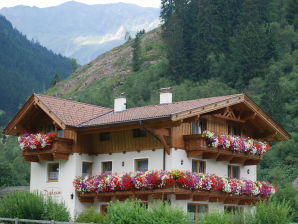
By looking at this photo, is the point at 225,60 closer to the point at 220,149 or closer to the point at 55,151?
the point at 220,149

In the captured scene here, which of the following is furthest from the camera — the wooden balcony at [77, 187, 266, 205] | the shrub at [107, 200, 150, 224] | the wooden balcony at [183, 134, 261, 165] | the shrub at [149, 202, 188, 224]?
the wooden balcony at [183, 134, 261, 165]

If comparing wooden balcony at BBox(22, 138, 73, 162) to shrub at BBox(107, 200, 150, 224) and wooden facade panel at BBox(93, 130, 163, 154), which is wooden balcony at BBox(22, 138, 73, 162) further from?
shrub at BBox(107, 200, 150, 224)

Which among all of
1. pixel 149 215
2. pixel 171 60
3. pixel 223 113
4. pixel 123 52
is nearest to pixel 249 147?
pixel 223 113

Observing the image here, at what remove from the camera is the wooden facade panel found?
31.7 m

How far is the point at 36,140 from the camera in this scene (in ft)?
109

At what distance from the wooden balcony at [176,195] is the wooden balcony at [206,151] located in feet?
6.31

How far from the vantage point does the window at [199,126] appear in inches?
1270

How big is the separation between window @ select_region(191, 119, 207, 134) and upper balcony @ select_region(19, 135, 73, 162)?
6.35 metres

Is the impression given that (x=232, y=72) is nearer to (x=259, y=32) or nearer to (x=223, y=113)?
(x=259, y=32)

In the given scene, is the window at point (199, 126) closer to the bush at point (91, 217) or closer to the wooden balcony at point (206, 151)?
the wooden balcony at point (206, 151)

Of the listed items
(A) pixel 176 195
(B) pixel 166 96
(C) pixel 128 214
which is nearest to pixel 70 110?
(B) pixel 166 96

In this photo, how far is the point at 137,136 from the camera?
3241 centimetres

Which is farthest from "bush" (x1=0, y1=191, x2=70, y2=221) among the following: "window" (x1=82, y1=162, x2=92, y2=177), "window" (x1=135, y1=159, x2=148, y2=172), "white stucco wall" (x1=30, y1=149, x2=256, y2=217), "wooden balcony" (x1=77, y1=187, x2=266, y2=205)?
"window" (x1=82, y1=162, x2=92, y2=177)

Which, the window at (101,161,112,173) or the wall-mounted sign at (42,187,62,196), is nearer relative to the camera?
the wall-mounted sign at (42,187,62,196)
